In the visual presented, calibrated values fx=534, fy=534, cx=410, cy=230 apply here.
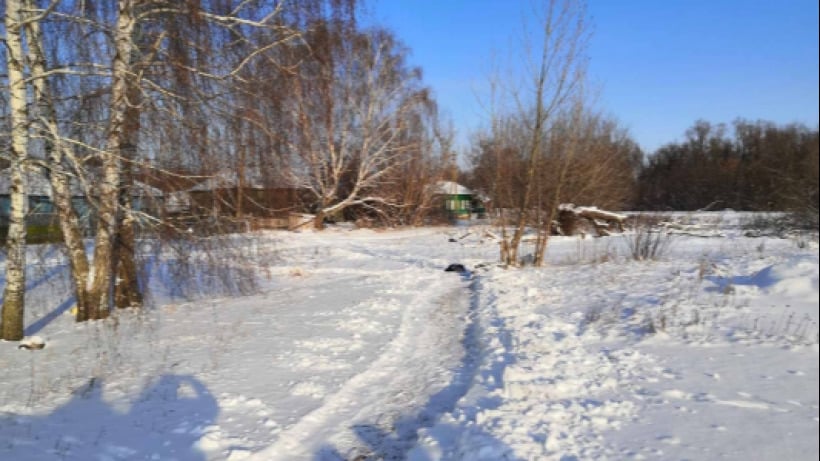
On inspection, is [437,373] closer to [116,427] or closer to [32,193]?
[116,427]

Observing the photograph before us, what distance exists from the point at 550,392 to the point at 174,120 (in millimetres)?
6800

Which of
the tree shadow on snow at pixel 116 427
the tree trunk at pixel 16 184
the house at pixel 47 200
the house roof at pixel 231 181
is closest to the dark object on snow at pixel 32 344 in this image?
the tree trunk at pixel 16 184

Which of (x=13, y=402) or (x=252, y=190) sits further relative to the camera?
(x=252, y=190)

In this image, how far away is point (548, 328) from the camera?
767 centimetres

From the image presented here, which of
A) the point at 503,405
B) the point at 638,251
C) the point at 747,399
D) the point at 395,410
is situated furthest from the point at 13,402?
the point at 638,251

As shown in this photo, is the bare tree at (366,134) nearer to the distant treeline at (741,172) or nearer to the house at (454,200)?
the house at (454,200)

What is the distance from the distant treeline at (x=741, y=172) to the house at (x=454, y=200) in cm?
2548

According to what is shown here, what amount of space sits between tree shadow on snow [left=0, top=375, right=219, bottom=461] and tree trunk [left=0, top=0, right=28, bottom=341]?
322cm

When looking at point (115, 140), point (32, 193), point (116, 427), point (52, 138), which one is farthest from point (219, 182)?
point (116, 427)

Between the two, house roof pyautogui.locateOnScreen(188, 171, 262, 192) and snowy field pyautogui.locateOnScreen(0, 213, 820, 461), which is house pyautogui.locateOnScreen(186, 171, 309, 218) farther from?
snowy field pyautogui.locateOnScreen(0, 213, 820, 461)

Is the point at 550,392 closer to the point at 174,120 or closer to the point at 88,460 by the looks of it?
the point at 88,460

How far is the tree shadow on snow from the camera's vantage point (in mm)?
4371

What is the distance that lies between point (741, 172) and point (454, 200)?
41.1 meters

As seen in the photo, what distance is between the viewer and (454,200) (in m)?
48.8
